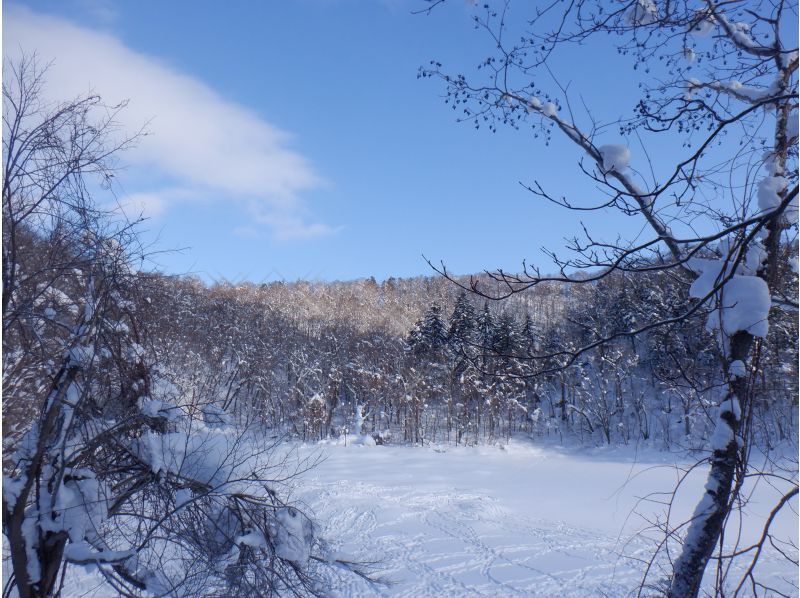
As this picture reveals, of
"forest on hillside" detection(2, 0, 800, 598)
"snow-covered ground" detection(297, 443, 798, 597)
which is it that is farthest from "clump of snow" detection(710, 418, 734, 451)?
"snow-covered ground" detection(297, 443, 798, 597)

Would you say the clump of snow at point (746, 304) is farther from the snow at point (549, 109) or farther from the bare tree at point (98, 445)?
the bare tree at point (98, 445)

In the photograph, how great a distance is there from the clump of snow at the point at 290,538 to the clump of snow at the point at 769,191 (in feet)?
14.9

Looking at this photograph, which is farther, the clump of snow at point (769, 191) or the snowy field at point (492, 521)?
the snowy field at point (492, 521)

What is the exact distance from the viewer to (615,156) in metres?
2.69

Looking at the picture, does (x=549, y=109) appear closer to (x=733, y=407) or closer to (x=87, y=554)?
(x=733, y=407)

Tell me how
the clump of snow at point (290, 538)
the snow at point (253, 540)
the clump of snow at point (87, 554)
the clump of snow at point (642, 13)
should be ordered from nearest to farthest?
the clump of snow at point (642, 13), the clump of snow at point (87, 554), the snow at point (253, 540), the clump of snow at point (290, 538)

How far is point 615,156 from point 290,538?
4.34 meters

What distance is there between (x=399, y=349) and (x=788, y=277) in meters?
32.7

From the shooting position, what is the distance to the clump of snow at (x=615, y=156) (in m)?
2.66

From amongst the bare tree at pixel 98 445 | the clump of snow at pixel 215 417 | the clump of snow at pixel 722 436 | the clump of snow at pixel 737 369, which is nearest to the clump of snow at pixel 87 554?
the bare tree at pixel 98 445

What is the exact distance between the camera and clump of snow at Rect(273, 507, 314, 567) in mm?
5145

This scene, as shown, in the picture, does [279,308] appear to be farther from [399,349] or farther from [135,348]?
[135,348]

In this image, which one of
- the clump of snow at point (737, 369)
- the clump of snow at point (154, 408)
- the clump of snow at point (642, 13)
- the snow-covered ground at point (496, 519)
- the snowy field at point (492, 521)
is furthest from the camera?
the snow-covered ground at point (496, 519)

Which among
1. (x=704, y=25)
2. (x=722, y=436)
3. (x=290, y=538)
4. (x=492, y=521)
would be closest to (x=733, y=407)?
(x=722, y=436)
